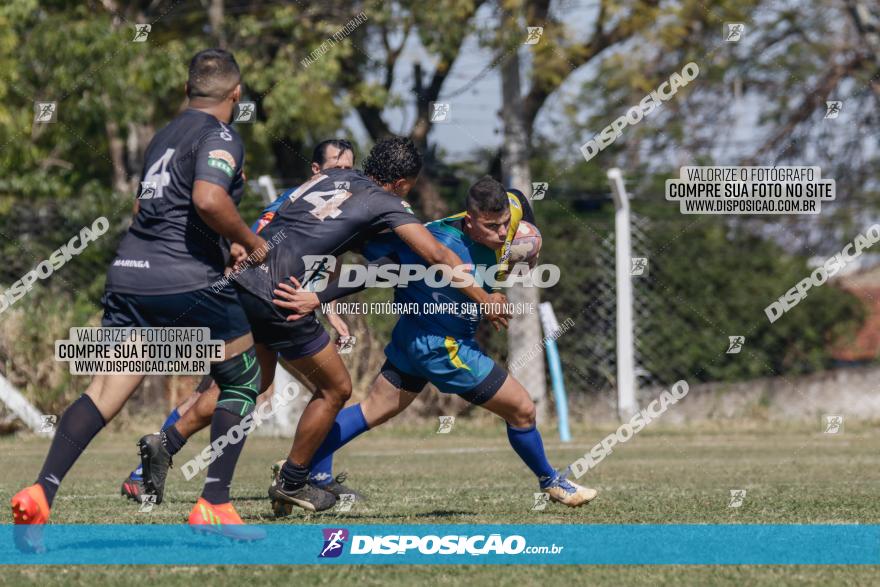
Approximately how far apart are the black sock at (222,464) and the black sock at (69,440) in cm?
49

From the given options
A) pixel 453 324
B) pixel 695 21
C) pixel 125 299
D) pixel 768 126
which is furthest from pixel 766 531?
pixel 768 126

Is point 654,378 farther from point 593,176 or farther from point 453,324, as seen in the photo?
point 453,324

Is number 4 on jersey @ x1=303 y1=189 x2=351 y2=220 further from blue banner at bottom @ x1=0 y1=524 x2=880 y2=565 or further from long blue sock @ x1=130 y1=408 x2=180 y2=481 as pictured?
long blue sock @ x1=130 y1=408 x2=180 y2=481

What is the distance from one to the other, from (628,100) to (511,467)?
1806 cm

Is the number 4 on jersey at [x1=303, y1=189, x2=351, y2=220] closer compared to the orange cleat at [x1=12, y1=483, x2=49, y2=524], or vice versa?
the orange cleat at [x1=12, y1=483, x2=49, y2=524]

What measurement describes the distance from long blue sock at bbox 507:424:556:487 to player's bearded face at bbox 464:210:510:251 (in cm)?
101

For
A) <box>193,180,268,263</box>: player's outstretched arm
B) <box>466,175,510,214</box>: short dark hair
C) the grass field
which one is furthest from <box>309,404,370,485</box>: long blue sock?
<box>193,180,268,263</box>: player's outstretched arm

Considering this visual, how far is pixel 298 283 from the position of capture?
21.0ft

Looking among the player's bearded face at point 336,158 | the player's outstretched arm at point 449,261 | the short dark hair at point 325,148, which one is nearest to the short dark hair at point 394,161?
the player's outstretched arm at point 449,261

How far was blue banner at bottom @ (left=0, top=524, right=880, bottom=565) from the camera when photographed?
500cm

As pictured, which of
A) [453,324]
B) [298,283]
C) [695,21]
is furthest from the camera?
[695,21]

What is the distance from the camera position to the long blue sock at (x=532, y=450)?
23.2 feet

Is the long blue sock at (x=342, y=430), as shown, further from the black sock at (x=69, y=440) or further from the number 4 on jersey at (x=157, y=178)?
the number 4 on jersey at (x=157, y=178)

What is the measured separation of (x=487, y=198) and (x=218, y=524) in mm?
2257
